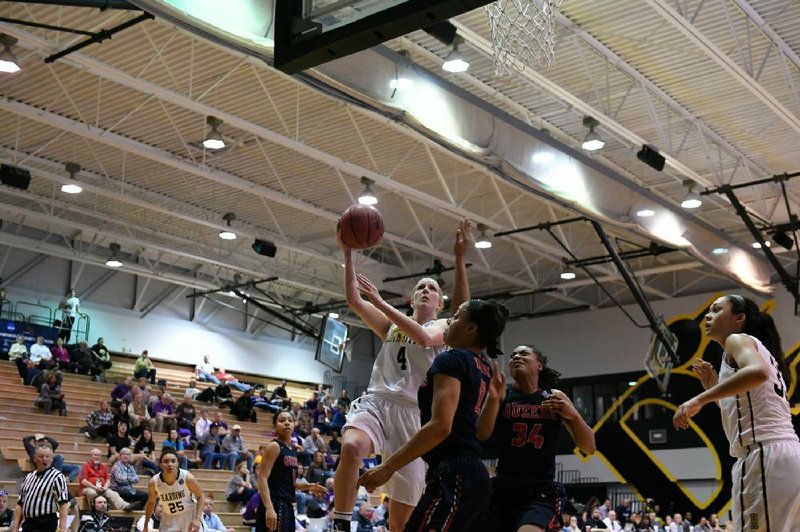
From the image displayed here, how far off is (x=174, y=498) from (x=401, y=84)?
18.4 feet

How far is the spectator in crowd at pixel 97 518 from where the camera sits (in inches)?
526

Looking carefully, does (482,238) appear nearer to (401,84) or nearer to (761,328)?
(401,84)

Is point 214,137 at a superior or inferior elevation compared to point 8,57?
superior

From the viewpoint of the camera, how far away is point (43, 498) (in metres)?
9.75

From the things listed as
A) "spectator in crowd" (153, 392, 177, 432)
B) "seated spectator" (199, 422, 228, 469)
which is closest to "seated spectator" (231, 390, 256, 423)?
"spectator in crowd" (153, 392, 177, 432)

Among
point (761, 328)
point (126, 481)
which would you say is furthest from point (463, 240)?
point (126, 481)

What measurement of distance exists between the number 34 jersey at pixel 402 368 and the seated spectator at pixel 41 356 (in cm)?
1677

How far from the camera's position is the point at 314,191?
20984 millimetres

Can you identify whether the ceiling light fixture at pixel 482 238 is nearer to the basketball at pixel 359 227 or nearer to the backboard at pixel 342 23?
the basketball at pixel 359 227

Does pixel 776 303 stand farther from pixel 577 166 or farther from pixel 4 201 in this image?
pixel 4 201

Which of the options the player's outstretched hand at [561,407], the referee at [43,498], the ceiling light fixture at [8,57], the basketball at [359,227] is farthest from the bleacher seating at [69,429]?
the player's outstretched hand at [561,407]

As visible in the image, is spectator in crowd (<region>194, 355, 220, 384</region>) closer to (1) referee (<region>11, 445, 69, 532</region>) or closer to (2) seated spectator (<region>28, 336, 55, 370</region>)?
(2) seated spectator (<region>28, 336, 55, 370</region>)

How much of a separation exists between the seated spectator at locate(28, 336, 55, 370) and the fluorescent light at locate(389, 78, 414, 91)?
12741mm

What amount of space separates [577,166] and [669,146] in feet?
7.95
